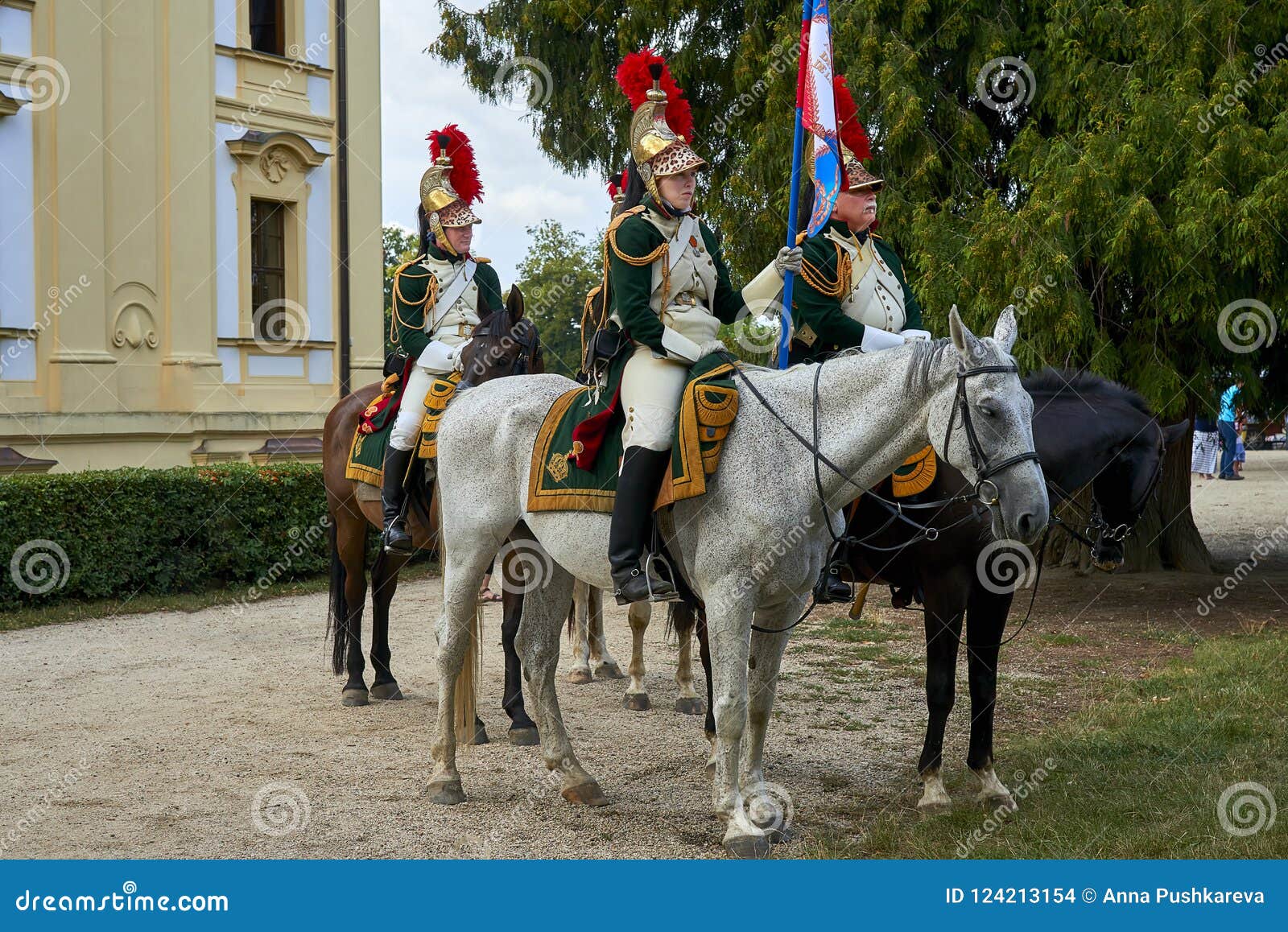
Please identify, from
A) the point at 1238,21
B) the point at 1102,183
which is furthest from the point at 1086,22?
the point at 1102,183

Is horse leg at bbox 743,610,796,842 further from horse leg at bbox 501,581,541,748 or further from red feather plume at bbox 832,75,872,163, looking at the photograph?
red feather plume at bbox 832,75,872,163

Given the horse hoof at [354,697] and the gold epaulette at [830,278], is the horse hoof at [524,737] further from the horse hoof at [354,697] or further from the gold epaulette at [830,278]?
the gold epaulette at [830,278]

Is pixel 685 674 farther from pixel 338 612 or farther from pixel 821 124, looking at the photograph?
pixel 821 124

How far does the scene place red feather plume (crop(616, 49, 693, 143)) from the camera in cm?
550

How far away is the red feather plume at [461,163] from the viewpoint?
A: 771cm

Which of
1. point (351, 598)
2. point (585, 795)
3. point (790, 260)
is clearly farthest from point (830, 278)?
point (351, 598)

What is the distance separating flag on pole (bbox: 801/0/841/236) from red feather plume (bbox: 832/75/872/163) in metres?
0.19

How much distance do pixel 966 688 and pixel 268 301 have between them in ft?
42.3
